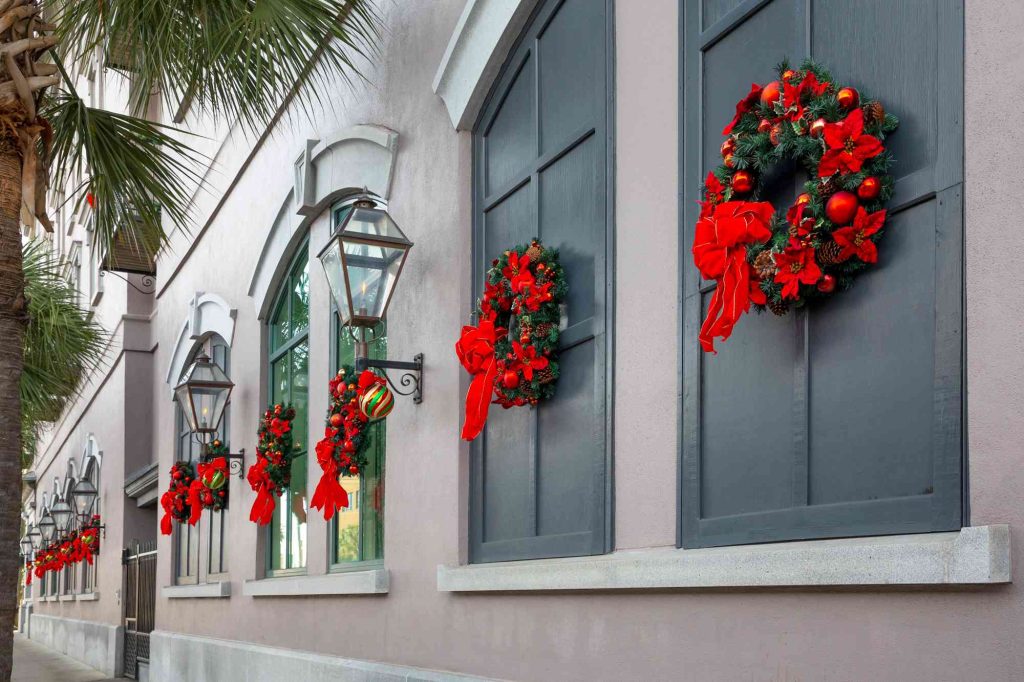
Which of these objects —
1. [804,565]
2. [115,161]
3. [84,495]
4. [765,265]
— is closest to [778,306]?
[765,265]

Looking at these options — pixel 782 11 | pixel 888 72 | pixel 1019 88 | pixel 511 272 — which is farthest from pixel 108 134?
pixel 1019 88

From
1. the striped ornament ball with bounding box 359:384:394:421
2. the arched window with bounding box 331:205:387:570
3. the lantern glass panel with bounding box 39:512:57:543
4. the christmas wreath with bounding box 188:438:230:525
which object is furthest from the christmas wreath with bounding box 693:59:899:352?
the lantern glass panel with bounding box 39:512:57:543

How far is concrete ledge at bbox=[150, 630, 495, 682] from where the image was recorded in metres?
7.11

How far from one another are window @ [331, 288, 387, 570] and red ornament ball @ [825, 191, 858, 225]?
15.7ft

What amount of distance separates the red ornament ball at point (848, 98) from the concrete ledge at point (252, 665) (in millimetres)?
3585

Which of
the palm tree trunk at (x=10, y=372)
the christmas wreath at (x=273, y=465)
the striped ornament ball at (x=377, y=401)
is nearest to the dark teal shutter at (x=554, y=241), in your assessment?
the striped ornament ball at (x=377, y=401)

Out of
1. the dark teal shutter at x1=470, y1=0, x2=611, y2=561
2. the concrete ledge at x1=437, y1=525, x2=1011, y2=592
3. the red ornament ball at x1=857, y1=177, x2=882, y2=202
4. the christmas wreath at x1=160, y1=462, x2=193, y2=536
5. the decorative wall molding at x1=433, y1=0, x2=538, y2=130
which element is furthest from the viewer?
the christmas wreath at x1=160, y1=462, x2=193, y2=536

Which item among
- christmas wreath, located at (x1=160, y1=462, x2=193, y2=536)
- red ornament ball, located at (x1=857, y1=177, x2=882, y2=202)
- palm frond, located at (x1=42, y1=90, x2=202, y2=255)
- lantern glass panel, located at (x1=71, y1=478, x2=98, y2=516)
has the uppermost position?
→ palm frond, located at (x1=42, y1=90, x2=202, y2=255)

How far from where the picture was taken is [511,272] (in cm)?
577

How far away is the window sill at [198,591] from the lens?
11.3 meters

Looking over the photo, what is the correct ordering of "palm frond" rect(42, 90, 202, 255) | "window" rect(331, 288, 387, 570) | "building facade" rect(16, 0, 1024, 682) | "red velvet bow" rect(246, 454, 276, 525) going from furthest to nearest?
"red velvet bow" rect(246, 454, 276, 525)
"window" rect(331, 288, 387, 570)
"palm frond" rect(42, 90, 202, 255)
"building facade" rect(16, 0, 1024, 682)

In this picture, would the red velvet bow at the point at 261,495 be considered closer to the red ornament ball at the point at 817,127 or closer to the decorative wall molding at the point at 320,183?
the decorative wall molding at the point at 320,183

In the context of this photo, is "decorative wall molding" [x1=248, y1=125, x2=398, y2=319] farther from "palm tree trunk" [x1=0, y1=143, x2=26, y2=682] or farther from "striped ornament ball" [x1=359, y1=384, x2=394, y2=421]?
"palm tree trunk" [x1=0, y1=143, x2=26, y2=682]

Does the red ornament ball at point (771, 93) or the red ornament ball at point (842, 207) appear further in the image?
the red ornament ball at point (771, 93)
